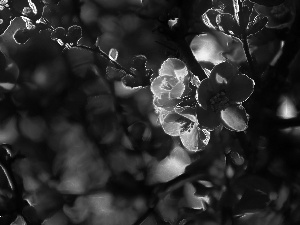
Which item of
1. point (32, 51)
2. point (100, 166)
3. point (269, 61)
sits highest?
point (269, 61)

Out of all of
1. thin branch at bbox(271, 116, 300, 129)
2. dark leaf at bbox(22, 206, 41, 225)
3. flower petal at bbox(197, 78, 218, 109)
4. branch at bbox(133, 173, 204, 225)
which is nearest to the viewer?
flower petal at bbox(197, 78, 218, 109)

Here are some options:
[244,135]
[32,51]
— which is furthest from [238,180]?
[32,51]

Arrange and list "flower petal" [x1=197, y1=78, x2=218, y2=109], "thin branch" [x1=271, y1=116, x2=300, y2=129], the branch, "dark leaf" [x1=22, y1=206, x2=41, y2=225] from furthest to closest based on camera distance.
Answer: "dark leaf" [x1=22, y1=206, x2=41, y2=225]
the branch
"thin branch" [x1=271, y1=116, x2=300, y2=129]
"flower petal" [x1=197, y1=78, x2=218, y2=109]

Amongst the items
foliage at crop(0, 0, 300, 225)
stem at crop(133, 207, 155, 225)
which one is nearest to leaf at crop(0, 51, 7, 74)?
foliage at crop(0, 0, 300, 225)

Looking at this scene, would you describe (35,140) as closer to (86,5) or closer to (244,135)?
(86,5)

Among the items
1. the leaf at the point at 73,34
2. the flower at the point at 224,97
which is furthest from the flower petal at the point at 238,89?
the leaf at the point at 73,34

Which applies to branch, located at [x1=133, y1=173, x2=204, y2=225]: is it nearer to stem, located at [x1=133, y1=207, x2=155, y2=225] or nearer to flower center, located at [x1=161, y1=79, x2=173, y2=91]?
stem, located at [x1=133, y1=207, x2=155, y2=225]

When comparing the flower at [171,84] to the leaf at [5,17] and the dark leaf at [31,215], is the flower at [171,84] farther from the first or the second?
the dark leaf at [31,215]
